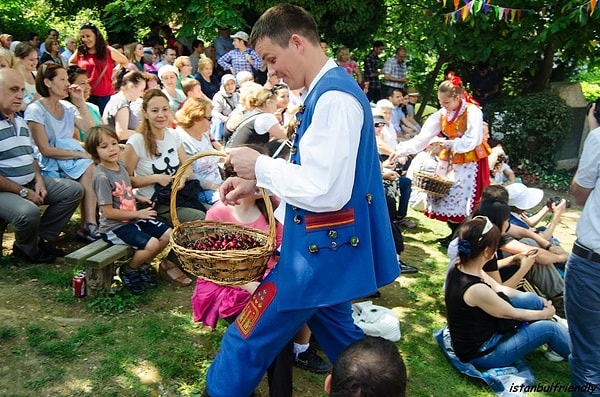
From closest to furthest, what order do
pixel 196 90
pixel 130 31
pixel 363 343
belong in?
pixel 363 343 < pixel 196 90 < pixel 130 31

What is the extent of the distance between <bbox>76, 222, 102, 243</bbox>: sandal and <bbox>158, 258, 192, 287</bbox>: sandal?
792 millimetres

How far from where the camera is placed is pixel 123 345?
144 inches

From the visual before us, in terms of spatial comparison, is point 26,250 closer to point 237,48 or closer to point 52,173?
point 52,173

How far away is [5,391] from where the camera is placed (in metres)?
3.09

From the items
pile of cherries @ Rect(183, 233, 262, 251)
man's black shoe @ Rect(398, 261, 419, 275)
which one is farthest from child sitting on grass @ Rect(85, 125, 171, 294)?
man's black shoe @ Rect(398, 261, 419, 275)

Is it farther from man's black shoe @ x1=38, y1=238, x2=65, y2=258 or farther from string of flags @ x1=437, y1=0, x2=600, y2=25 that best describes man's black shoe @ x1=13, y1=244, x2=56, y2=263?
string of flags @ x1=437, y1=0, x2=600, y2=25

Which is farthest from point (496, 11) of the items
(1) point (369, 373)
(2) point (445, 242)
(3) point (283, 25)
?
(1) point (369, 373)

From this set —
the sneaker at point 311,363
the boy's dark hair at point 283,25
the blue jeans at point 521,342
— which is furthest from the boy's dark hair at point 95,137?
the blue jeans at point 521,342

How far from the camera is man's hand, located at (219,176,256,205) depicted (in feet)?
8.92

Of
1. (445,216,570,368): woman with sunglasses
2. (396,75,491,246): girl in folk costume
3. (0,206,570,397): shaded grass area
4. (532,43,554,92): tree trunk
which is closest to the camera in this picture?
(0,206,570,397): shaded grass area

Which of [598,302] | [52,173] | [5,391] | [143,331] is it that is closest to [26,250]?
[52,173]

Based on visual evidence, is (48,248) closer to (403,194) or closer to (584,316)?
(403,194)

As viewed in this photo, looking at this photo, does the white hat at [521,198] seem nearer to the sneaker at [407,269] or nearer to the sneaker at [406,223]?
the sneaker at [407,269]

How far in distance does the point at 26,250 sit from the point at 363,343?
3.65m
